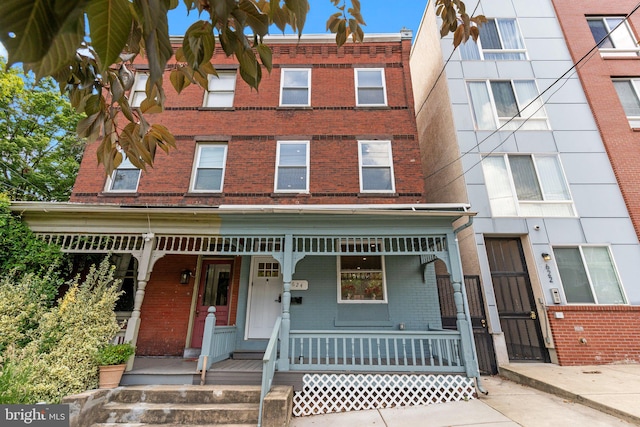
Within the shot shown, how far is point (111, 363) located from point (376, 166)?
289 inches

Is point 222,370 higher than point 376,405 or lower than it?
higher

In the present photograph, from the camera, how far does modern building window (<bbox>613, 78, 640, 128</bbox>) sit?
870 cm

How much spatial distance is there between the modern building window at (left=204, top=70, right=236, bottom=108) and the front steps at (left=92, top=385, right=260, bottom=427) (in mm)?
7719

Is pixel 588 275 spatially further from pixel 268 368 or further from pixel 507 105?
pixel 268 368

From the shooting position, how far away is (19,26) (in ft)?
1.89

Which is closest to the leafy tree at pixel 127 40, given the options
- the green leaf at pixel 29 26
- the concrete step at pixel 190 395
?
the green leaf at pixel 29 26

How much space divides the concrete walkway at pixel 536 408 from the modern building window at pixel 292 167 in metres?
5.44

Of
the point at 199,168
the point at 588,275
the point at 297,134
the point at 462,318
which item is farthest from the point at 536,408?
the point at 199,168

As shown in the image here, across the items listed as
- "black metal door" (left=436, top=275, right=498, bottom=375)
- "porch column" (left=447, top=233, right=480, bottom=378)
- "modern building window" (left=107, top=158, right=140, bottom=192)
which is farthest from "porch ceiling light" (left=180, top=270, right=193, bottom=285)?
"black metal door" (left=436, top=275, right=498, bottom=375)

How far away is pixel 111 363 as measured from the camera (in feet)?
16.4

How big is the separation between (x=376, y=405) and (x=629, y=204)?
848 centimetres

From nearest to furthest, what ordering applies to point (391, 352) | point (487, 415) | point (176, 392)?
point (487, 415)
point (176, 392)
point (391, 352)

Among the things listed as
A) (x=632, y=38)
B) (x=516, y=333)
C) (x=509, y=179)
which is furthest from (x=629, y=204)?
(x=632, y=38)

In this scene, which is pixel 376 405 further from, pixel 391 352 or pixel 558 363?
pixel 558 363
